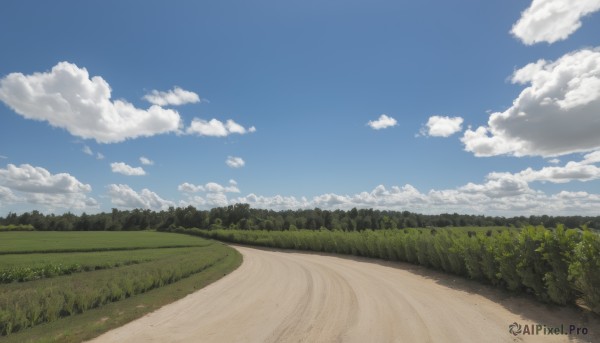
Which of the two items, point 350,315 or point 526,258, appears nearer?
point 350,315

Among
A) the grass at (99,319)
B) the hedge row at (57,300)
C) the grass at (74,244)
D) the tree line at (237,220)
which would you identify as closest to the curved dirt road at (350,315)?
the grass at (99,319)

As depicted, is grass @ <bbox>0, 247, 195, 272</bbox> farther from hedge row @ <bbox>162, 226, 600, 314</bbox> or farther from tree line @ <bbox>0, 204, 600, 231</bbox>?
tree line @ <bbox>0, 204, 600, 231</bbox>

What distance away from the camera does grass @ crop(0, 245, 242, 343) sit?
782 centimetres

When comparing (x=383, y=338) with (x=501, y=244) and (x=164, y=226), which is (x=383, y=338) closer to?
(x=501, y=244)

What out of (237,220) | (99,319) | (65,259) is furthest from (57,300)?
(237,220)

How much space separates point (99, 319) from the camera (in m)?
9.31

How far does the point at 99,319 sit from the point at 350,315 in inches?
262

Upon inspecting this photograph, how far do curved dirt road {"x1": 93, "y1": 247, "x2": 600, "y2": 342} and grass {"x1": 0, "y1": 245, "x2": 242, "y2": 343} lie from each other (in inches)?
17.3

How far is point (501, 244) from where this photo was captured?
420 inches

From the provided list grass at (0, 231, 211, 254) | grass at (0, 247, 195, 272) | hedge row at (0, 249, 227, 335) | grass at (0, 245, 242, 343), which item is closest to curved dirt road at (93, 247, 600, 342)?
grass at (0, 245, 242, 343)

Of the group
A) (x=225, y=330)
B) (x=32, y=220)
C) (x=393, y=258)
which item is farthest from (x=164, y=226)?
(x=225, y=330)

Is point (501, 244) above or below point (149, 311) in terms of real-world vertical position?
above

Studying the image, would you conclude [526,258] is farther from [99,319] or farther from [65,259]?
[65,259]

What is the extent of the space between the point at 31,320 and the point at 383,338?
8.96 metres
